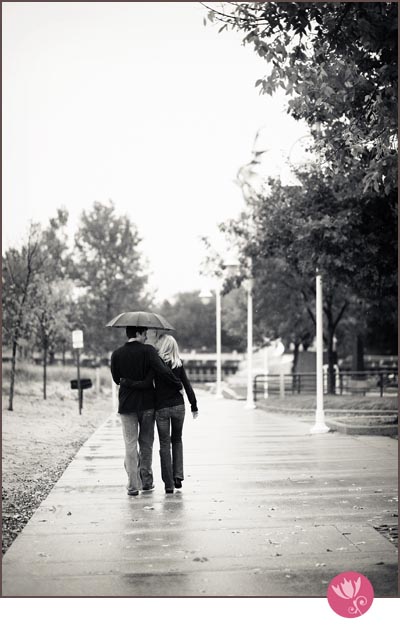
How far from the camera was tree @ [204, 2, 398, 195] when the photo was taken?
662cm

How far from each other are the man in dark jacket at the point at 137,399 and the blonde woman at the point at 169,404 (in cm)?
9

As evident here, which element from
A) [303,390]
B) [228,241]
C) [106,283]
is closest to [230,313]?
[303,390]

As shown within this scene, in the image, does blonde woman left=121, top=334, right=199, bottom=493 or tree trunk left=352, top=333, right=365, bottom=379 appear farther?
tree trunk left=352, top=333, right=365, bottom=379

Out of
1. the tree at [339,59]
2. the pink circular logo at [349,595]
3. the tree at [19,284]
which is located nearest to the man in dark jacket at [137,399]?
the tree at [339,59]

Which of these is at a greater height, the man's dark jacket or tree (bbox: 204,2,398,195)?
tree (bbox: 204,2,398,195)

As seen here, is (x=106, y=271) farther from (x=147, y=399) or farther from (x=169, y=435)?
(x=147, y=399)

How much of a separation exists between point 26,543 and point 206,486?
3433 mm

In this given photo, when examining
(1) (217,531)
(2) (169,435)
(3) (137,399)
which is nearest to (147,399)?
(3) (137,399)

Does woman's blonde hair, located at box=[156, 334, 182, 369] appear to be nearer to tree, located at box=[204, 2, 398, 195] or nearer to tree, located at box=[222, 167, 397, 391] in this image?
tree, located at box=[204, 2, 398, 195]

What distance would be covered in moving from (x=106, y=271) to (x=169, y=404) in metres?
16.0

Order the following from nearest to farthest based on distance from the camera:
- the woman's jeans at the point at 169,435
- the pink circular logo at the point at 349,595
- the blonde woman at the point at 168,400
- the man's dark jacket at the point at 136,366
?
the pink circular logo at the point at 349,595 → the man's dark jacket at the point at 136,366 → the blonde woman at the point at 168,400 → the woman's jeans at the point at 169,435

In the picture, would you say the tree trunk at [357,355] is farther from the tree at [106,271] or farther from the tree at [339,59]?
the tree at [339,59]

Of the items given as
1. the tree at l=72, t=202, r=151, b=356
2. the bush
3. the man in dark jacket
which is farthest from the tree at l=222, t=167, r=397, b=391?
the bush

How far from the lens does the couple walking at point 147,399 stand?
29.9 feet
